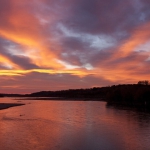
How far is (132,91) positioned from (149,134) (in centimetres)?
7322

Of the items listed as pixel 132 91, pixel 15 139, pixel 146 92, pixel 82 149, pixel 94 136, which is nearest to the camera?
pixel 82 149

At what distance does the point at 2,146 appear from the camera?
18734mm

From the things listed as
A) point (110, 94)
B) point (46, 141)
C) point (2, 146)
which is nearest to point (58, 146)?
point (46, 141)

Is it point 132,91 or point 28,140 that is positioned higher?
point 132,91

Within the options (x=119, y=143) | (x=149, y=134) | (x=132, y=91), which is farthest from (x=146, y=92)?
(x=119, y=143)

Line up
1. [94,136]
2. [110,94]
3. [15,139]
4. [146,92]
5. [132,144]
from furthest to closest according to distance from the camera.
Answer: [110,94] < [146,92] < [94,136] < [15,139] < [132,144]

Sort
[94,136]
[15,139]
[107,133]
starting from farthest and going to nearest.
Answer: [107,133], [94,136], [15,139]

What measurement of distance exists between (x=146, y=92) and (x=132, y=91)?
1124cm

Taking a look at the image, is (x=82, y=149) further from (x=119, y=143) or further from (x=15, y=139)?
(x=15, y=139)

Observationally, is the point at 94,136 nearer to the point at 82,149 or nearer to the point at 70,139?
the point at 70,139

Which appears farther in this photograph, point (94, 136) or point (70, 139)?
point (94, 136)

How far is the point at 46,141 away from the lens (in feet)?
68.5

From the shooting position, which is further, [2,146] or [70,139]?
[70,139]

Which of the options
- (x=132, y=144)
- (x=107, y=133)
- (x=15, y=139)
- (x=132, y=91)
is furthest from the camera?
(x=132, y=91)
